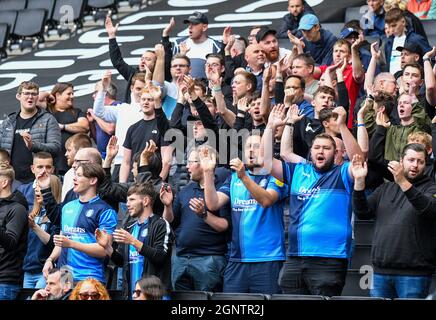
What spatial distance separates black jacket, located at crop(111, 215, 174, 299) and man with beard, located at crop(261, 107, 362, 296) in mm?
851

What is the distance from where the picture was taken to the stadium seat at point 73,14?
53.5 ft

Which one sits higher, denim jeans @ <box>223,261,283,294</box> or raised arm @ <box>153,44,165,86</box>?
raised arm @ <box>153,44,165,86</box>

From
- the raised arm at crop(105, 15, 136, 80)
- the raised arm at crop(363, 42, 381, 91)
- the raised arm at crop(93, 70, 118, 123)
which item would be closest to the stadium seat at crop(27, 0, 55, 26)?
the raised arm at crop(105, 15, 136, 80)

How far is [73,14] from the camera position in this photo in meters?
16.3

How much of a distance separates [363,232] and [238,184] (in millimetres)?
1290

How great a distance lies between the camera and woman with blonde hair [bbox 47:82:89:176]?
38.8ft

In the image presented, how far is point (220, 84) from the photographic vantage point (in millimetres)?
11094

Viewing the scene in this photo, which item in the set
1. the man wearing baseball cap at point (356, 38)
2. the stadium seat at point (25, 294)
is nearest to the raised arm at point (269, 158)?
the stadium seat at point (25, 294)

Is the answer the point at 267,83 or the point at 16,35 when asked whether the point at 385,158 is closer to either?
the point at 267,83

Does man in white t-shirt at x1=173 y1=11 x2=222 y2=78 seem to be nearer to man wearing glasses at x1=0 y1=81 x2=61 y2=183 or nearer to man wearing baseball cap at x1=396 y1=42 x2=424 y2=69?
man wearing glasses at x1=0 y1=81 x2=61 y2=183

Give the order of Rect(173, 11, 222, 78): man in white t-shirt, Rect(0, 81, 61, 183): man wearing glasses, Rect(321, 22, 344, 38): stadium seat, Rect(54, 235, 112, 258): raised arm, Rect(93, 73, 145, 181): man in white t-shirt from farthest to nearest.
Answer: Rect(321, 22, 344, 38): stadium seat, Rect(173, 11, 222, 78): man in white t-shirt, Rect(93, 73, 145, 181): man in white t-shirt, Rect(0, 81, 61, 183): man wearing glasses, Rect(54, 235, 112, 258): raised arm

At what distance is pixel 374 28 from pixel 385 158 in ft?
12.4

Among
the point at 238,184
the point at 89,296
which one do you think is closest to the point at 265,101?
the point at 238,184

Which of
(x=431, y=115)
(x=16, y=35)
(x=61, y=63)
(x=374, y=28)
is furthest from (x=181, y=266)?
(x=16, y=35)
